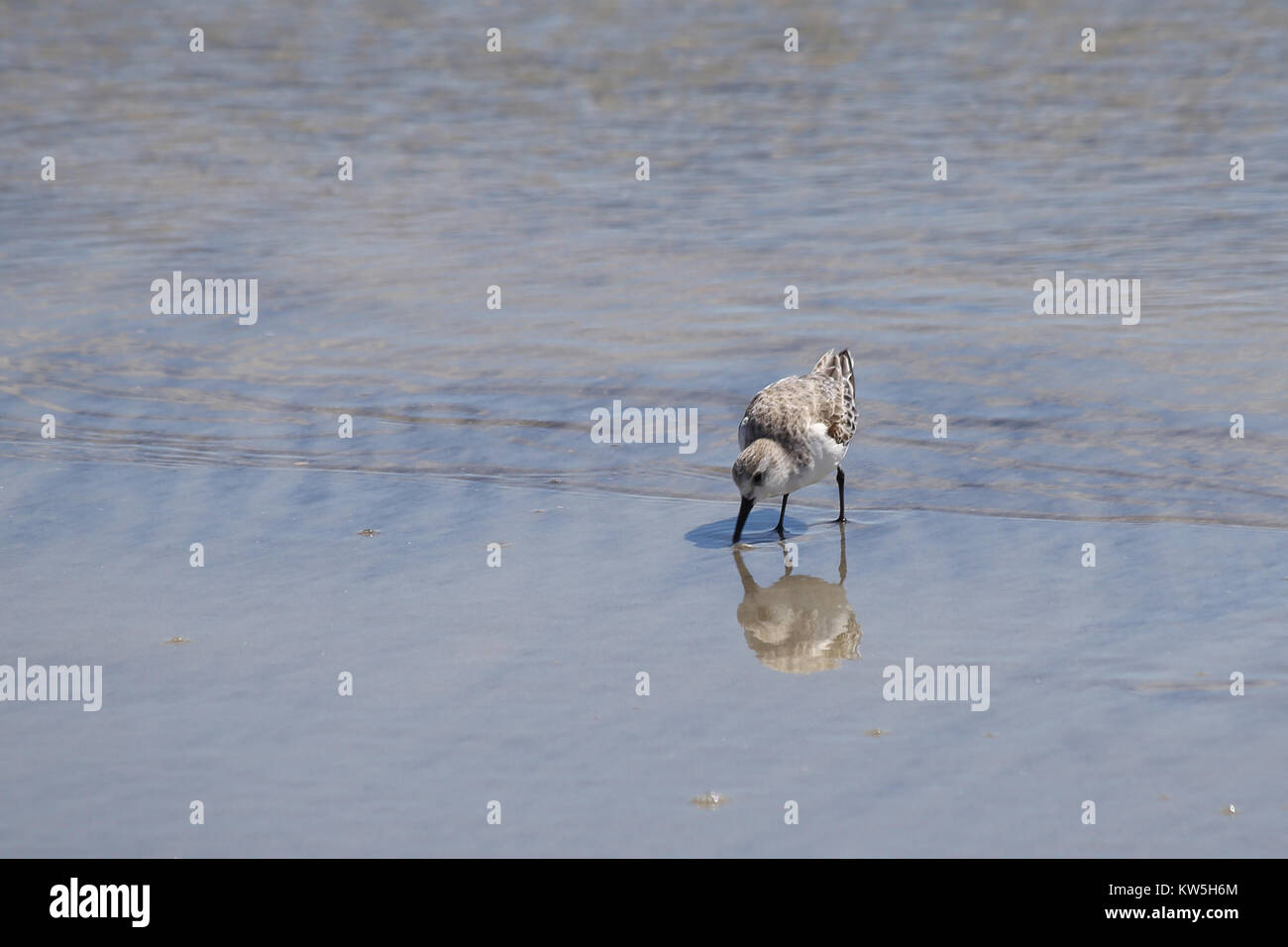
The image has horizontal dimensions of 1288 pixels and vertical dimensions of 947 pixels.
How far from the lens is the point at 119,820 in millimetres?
5180

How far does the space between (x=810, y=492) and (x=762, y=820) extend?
4.41 meters

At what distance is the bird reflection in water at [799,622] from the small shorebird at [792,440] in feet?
1.47

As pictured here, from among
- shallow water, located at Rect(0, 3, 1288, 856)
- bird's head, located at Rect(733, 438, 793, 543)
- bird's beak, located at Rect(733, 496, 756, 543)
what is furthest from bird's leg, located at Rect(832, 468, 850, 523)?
bird's beak, located at Rect(733, 496, 756, 543)

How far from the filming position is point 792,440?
817 cm

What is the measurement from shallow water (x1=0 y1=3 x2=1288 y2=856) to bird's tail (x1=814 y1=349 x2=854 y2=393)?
617 mm

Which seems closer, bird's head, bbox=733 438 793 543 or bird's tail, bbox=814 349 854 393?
bird's head, bbox=733 438 793 543

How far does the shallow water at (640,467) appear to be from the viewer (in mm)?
5398

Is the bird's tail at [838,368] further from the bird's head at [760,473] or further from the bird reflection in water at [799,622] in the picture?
the bird reflection in water at [799,622]

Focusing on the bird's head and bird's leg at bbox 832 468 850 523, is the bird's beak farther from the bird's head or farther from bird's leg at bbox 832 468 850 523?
bird's leg at bbox 832 468 850 523

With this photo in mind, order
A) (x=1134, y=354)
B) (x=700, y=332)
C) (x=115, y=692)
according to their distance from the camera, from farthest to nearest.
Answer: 1. (x=700, y=332)
2. (x=1134, y=354)
3. (x=115, y=692)

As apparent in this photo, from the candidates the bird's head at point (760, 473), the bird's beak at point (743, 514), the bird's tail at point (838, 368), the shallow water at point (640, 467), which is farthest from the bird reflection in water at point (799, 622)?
the bird's tail at point (838, 368)

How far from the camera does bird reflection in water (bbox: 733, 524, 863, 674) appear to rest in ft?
21.5

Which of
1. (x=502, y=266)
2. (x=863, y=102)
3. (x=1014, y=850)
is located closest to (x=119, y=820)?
(x=1014, y=850)

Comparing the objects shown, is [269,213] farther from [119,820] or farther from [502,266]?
[119,820]
